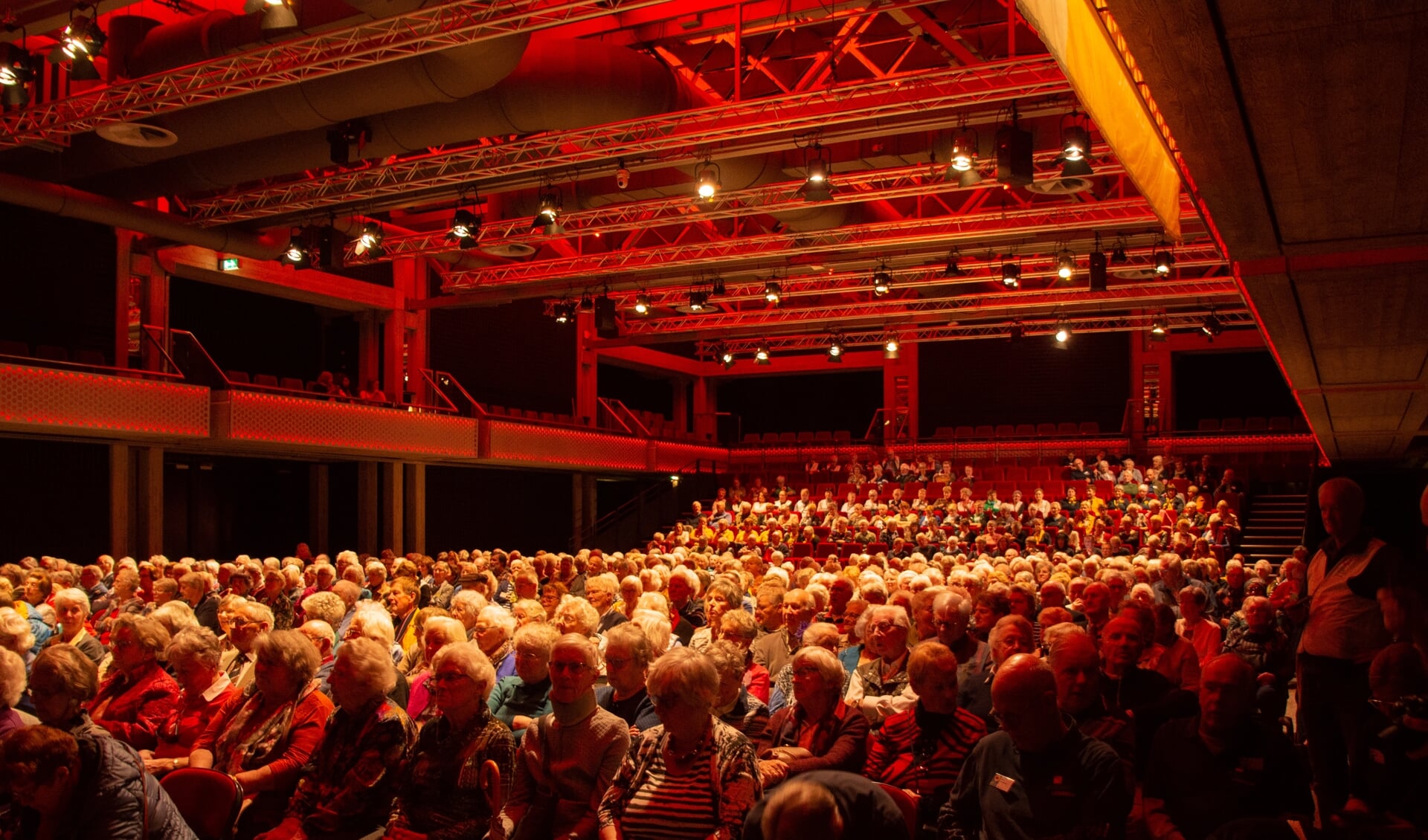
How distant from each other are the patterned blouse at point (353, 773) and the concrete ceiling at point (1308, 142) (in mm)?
2892

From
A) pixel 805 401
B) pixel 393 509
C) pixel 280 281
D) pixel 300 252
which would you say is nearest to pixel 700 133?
pixel 300 252

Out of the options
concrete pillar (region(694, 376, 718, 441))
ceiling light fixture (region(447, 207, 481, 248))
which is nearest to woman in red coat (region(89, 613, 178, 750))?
ceiling light fixture (region(447, 207, 481, 248))

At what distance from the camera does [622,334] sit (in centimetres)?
2227

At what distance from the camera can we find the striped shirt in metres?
3.01

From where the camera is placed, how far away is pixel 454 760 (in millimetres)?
3404

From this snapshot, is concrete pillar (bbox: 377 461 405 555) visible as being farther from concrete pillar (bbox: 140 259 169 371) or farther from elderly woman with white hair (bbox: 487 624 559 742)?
elderly woman with white hair (bbox: 487 624 559 742)

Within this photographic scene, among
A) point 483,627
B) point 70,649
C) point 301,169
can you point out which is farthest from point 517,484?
point 70,649

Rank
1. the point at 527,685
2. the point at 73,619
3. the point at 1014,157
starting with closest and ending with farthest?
the point at 527,685 → the point at 73,619 → the point at 1014,157

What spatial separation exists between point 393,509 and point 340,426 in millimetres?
2794

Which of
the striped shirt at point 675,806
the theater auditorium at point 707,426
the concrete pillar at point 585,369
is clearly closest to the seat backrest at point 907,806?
the theater auditorium at point 707,426

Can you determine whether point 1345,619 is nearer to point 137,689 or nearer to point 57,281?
point 137,689

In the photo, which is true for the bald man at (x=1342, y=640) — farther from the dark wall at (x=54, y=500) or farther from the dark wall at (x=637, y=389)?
the dark wall at (x=637, y=389)

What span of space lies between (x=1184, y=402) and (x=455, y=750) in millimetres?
23809

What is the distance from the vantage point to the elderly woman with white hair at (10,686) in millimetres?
3570
